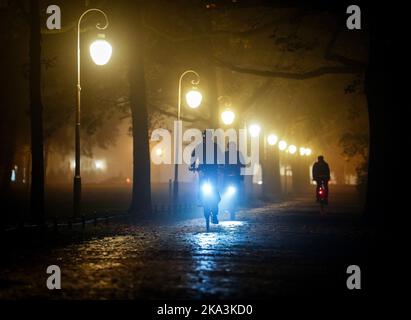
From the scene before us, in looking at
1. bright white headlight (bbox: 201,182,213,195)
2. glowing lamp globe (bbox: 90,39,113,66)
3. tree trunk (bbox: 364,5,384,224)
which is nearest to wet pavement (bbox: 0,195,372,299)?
bright white headlight (bbox: 201,182,213,195)

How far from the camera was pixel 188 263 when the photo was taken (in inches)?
430

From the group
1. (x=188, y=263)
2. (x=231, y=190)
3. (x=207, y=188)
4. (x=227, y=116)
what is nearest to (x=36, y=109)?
(x=207, y=188)

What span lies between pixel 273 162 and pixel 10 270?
124ft

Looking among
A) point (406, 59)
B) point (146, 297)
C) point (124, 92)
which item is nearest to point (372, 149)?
point (406, 59)

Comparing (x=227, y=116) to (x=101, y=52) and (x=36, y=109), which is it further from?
(x=101, y=52)

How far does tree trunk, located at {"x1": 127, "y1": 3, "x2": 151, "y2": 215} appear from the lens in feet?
85.6

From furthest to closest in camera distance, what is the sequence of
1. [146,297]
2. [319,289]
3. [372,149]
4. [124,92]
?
[124,92]
[372,149]
[319,289]
[146,297]

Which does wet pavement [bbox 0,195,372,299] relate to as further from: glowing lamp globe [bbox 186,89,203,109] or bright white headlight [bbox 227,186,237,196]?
glowing lamp globe [bbox 186,89,203,109]

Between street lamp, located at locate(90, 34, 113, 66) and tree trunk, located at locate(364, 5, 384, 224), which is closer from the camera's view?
Answer: street lamp, located at locate(90, 34, 113, 66)

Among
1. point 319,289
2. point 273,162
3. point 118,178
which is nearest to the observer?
point 319,289

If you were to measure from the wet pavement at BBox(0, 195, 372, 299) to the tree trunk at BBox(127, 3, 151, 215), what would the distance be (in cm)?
823

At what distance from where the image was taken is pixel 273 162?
1859 inches

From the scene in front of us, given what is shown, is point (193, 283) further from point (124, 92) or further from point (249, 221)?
point (124, 92)

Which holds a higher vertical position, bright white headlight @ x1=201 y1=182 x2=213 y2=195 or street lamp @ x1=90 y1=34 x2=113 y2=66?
street lamp @ x1=90 y1=34 x2=113 y2=66
